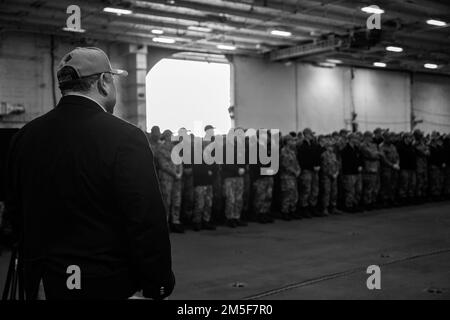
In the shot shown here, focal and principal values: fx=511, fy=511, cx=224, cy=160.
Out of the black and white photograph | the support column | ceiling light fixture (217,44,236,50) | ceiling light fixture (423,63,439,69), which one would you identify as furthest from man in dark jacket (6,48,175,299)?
ceiling light fixture (423,63,439,69)

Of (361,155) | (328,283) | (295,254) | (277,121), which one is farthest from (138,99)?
(328,283)

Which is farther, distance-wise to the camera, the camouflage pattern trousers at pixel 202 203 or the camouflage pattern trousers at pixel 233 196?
the camouflage pattern trousers at pixel 233 196

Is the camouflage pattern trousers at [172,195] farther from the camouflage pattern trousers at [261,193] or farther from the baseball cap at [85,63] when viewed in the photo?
the baseball cap at [85,63]


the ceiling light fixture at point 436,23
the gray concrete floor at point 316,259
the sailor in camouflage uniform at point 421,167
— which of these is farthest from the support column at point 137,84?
the ceiling light fixture at point 436,23

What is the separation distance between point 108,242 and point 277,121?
49.8 feet

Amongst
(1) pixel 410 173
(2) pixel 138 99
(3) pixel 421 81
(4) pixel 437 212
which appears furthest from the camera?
(3) pixel 421 81

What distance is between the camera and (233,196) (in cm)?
879

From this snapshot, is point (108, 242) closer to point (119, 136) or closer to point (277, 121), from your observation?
point (119, 136)

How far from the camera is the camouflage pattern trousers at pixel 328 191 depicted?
1006cm

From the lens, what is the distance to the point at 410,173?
462 inches

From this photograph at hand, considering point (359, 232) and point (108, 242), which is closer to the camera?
point (108, 242)

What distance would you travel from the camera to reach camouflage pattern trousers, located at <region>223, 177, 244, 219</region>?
346 inches

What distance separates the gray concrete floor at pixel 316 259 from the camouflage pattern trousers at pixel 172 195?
54 cm
